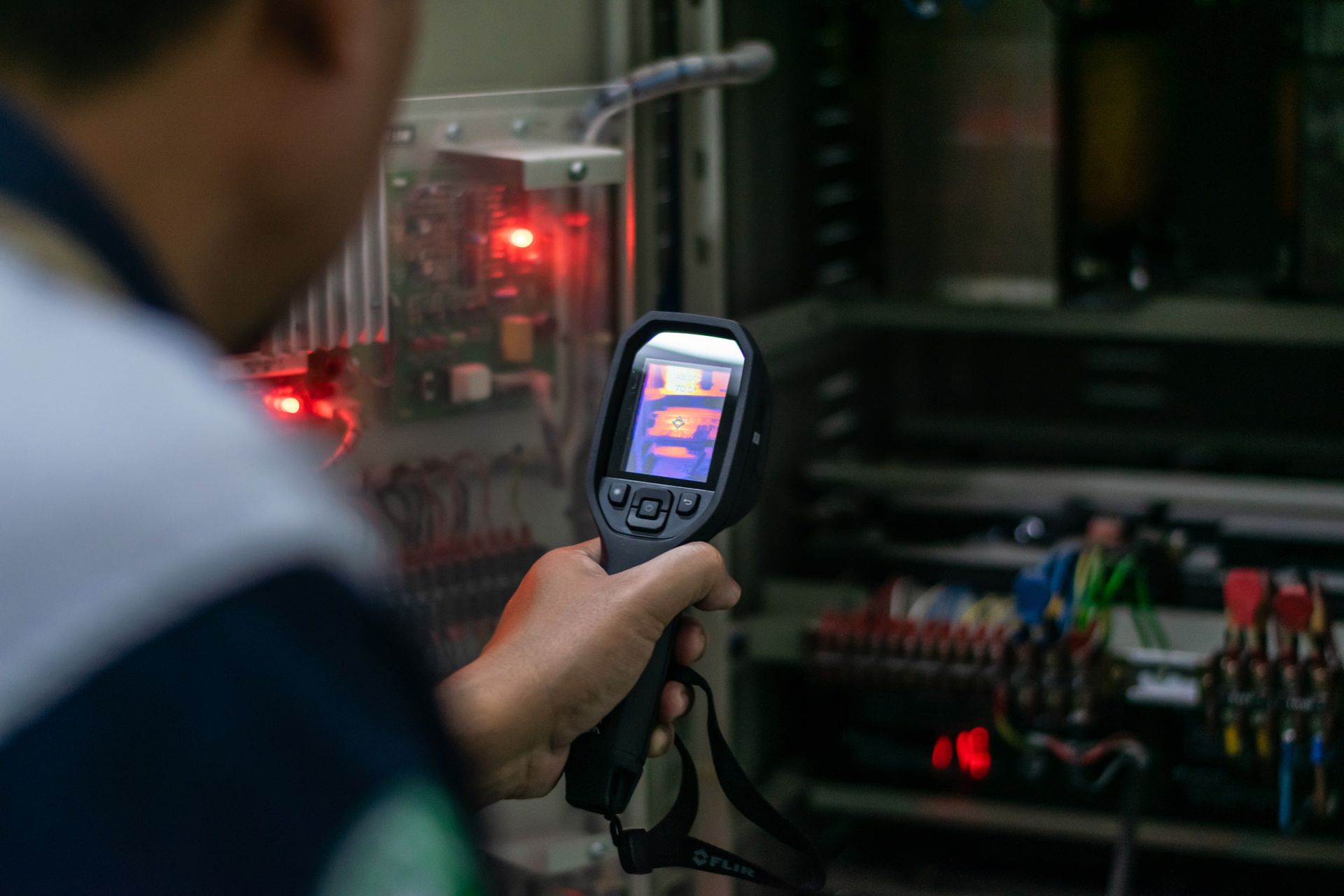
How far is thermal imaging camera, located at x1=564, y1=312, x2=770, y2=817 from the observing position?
91 cm

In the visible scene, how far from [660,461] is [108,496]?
0.71 meters

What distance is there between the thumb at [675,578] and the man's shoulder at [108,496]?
623mm

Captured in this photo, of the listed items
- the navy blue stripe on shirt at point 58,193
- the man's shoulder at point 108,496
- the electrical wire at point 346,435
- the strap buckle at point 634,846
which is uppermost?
the navy blue stripe on shirt at point 58,193

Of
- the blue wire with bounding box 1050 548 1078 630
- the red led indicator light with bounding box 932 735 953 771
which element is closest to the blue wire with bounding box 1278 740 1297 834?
the blue wire with bounding box 1050 548 1078 630

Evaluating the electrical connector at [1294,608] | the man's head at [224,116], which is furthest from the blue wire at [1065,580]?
the man's head at [224,116]

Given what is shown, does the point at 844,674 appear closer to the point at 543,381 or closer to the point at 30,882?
the point at 543,381

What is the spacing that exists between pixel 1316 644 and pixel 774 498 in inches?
29.4

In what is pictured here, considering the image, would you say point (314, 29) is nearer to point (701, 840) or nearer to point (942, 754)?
point (701, 840)

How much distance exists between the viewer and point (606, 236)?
4.81ft

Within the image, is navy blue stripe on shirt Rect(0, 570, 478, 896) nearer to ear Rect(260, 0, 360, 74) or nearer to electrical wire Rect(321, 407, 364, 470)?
ear Rect(260, 0, 360, 74)

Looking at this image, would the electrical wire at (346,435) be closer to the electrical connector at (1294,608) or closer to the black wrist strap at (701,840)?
the black wrist strap at (701,840)

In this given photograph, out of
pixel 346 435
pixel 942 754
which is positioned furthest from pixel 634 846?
pixel 942 754

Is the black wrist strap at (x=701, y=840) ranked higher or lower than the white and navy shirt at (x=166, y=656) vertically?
lower

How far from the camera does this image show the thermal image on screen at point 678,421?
0.94 m
